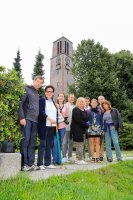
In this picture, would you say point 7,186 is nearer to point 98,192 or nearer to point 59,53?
point 98,192

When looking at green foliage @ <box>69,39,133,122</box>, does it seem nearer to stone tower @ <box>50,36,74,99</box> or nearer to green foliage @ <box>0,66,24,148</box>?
green foliage @ <box>0,66,24,148</box>

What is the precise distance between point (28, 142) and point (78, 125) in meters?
2.10

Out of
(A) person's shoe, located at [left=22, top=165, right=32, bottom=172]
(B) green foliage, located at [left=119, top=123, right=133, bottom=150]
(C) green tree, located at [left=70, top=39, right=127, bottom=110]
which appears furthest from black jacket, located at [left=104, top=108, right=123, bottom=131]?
(C) green tree, located at [left=70, top=39, right=127, bottom=110]

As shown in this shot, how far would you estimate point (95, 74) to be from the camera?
984 inches

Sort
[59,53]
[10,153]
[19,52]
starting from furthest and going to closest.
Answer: [59,53] < [19,52] < [10,153]

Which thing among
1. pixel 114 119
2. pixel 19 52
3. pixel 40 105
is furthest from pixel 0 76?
pixel 19 52

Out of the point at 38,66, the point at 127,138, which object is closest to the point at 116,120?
the point at 127,138

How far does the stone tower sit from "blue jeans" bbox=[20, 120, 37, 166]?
51171mm

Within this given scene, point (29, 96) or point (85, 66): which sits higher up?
point (85, 66)

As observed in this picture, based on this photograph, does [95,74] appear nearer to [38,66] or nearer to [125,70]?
[125,70]

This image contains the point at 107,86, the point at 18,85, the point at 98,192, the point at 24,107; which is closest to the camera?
the point at 98,192

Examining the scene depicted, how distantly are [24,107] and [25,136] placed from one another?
0.61m

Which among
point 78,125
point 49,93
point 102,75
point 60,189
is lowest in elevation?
point 60,189

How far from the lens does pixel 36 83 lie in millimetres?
6289
